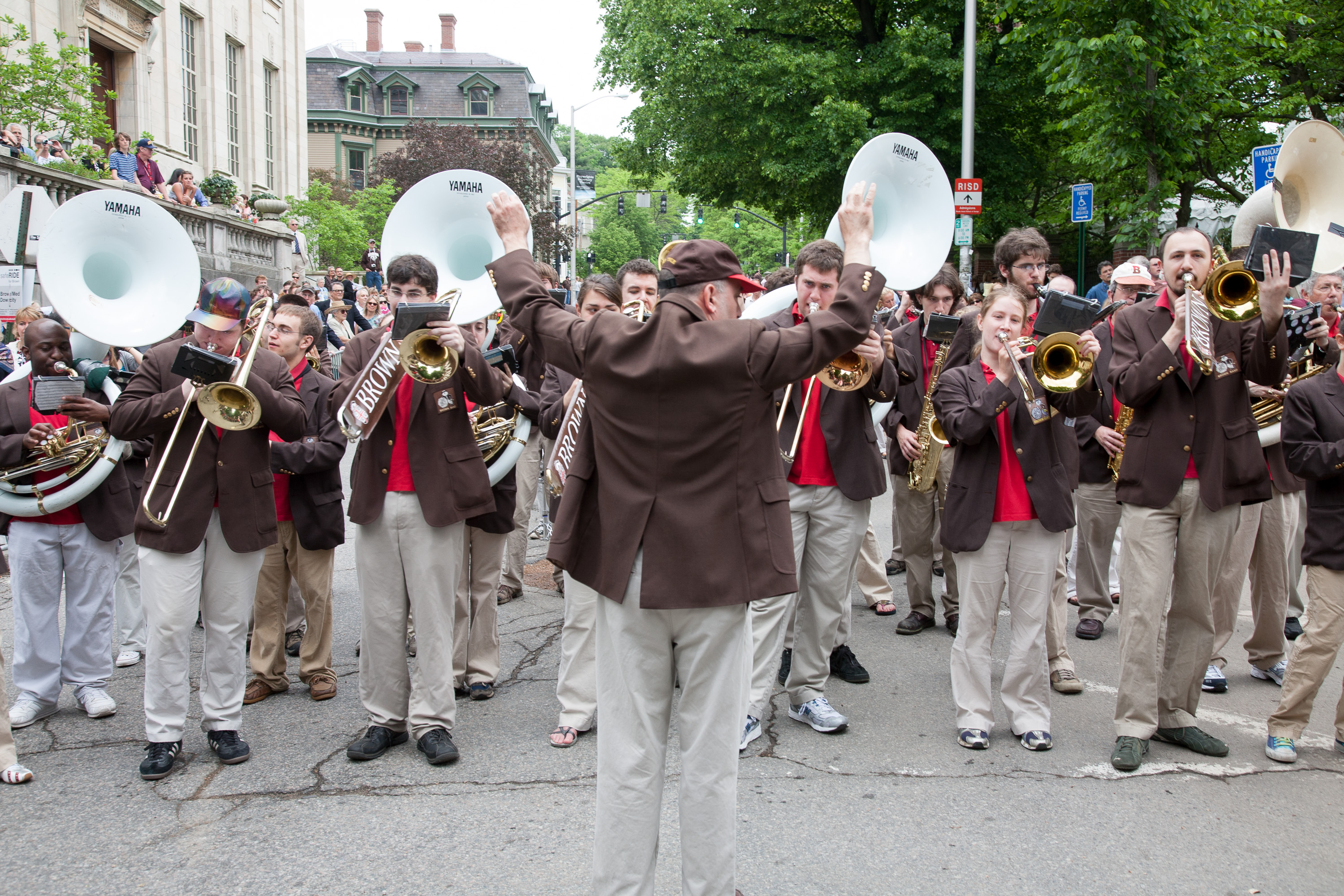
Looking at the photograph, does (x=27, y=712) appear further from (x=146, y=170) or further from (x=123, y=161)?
(x=146, y=170)

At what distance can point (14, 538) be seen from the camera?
514 centimetres

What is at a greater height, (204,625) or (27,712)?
(204,625)

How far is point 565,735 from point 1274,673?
3.77 m

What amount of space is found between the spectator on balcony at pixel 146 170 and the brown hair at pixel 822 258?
1569 cm

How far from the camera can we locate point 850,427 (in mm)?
5012

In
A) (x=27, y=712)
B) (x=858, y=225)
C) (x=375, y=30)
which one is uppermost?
(x=375, y=30)

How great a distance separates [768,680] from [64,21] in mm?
23236

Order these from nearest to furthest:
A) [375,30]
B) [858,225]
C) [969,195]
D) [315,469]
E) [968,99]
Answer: [858,225] → [315,469] → [969,195] → [968,99] → [375,30]

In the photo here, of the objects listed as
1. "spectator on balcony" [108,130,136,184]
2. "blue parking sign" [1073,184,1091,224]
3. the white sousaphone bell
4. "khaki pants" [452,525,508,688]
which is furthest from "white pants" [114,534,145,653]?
"blue parking sign" [1073,184,1091,224]

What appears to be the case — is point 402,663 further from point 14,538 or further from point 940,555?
point 940,555

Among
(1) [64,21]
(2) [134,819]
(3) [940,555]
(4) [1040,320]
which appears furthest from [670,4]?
(2) [134,819]

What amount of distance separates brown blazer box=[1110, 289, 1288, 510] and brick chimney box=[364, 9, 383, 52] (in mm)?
76104

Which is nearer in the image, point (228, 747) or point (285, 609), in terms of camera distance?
point (228, 747)

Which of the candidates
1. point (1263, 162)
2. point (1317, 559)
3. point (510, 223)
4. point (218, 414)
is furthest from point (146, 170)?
point (1317, 559)
